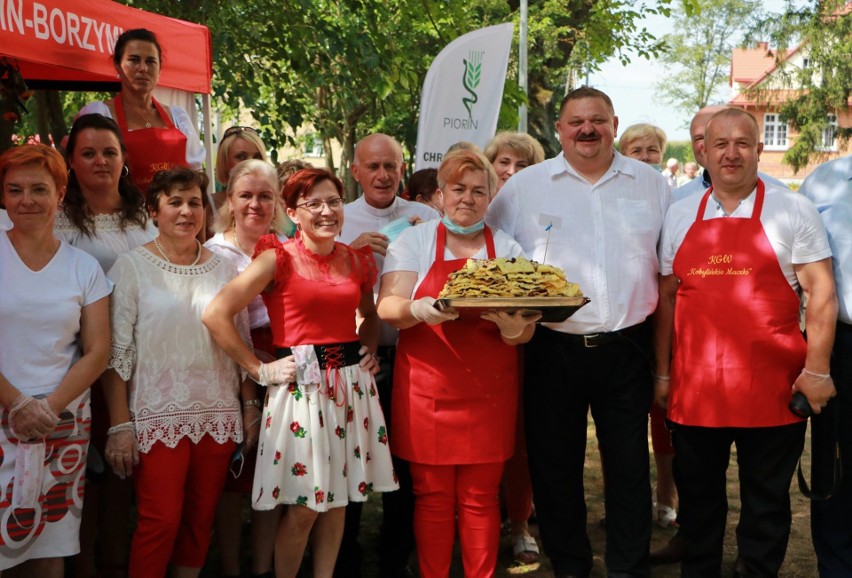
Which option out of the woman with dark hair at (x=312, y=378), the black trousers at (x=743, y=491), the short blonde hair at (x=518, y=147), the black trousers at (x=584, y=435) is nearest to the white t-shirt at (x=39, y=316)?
the woman with dark hair at (x=312, y=378)

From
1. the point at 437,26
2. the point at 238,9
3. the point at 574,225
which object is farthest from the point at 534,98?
the point at 574,225

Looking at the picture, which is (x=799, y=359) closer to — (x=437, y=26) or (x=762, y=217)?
(x=762, y=217)

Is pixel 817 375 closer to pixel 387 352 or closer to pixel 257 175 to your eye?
pixel 387 352

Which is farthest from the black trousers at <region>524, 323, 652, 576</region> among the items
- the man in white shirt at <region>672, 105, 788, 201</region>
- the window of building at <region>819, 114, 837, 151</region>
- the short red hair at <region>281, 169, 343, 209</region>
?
the window of building at <region>819, 114, 837, 151</region>

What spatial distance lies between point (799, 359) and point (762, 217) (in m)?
0.62

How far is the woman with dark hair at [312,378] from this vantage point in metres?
3.53

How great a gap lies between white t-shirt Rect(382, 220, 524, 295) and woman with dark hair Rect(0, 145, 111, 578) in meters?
1.17

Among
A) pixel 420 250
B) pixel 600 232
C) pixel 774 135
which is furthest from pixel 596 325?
pixel 774 135

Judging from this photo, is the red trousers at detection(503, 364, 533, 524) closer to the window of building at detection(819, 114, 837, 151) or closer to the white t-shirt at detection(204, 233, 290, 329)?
the white t-shirt at detection(204, 233, 290, 329)

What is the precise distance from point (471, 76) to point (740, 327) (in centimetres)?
423

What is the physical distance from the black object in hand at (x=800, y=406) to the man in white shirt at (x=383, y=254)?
1.70 meters

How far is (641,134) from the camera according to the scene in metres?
5.40

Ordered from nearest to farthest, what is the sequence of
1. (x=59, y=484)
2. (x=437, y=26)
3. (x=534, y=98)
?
(x=59, y=484) < (x=437, y=26) < (x=534, y=98)

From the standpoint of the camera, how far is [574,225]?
3.90 m
